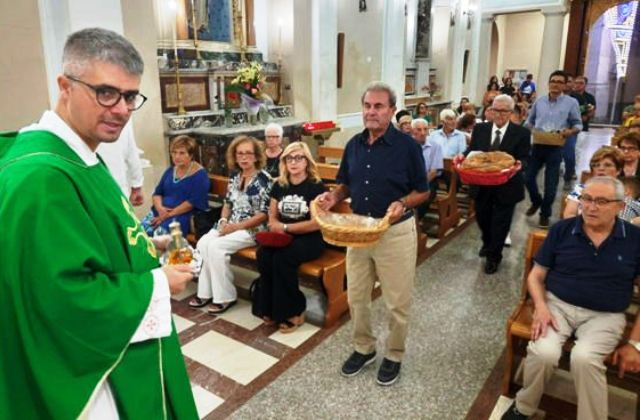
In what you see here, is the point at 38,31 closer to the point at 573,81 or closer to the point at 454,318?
the point at 454,318

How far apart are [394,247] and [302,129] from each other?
4607 millimetres

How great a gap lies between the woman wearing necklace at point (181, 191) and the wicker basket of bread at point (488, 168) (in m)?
2.12

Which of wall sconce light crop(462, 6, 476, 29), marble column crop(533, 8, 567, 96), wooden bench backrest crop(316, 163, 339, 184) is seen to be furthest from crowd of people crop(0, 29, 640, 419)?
wall sconce light crop(462, 6, 476, 29)

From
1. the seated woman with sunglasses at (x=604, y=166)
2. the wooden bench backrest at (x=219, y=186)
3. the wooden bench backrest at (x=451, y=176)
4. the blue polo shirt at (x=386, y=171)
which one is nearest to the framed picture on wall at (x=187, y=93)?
the wooden bench backrest at (x=219, y=186)

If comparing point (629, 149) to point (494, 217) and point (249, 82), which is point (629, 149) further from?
point (249, 82)

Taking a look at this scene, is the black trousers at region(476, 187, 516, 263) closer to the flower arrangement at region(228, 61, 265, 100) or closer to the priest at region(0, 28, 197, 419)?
the flower arrangement at region(228, 61, 265, 100)

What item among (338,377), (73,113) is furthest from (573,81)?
(73,113)

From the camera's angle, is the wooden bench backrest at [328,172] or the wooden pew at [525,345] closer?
the wooden pew at [525,345]

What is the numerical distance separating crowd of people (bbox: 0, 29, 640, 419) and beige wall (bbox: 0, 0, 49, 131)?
1.14m

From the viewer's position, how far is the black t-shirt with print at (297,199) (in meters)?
3.29

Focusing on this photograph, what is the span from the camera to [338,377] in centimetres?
265

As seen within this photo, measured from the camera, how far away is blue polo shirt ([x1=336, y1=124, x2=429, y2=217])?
2.39 m

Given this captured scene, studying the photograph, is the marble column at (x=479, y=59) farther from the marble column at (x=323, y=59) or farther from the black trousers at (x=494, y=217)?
the black trousers at (x=494, y=217)

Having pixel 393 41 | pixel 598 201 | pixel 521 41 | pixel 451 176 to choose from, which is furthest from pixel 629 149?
pixel 521 41
